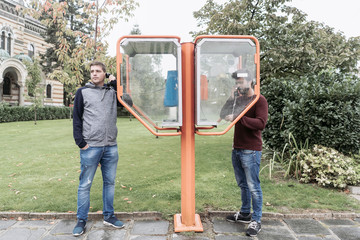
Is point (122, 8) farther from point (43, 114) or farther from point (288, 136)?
point (43, 114)

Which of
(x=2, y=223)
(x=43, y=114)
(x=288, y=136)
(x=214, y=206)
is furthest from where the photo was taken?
(x=43, y=114)

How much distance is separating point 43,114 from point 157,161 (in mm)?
17296

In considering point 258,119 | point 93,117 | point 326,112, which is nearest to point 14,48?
point 93,117

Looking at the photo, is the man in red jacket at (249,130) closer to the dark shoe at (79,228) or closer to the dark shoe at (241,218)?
the dark shoe at (241,218)

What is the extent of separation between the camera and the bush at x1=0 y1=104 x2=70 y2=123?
17.2 metres

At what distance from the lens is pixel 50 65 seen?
84.3 ft

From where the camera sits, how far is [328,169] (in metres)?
4.56

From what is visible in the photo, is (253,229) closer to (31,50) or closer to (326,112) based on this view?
(326,112)

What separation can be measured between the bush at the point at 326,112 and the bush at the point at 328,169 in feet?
0.97

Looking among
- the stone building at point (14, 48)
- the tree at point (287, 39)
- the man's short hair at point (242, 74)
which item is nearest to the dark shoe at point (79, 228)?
the man's short hair at point (242, 74)

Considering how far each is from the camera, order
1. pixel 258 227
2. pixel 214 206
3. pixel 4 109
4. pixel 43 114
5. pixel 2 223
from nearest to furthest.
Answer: pixel 258 227 < pixel 2 223 < pixel 214 206 < pixel 4 109 < pixel 43 114

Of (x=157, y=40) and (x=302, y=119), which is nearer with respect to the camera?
(x=157, y=40)

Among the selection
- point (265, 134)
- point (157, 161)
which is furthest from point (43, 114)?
point (265, 134)

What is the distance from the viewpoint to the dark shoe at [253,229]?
9.75 feet
